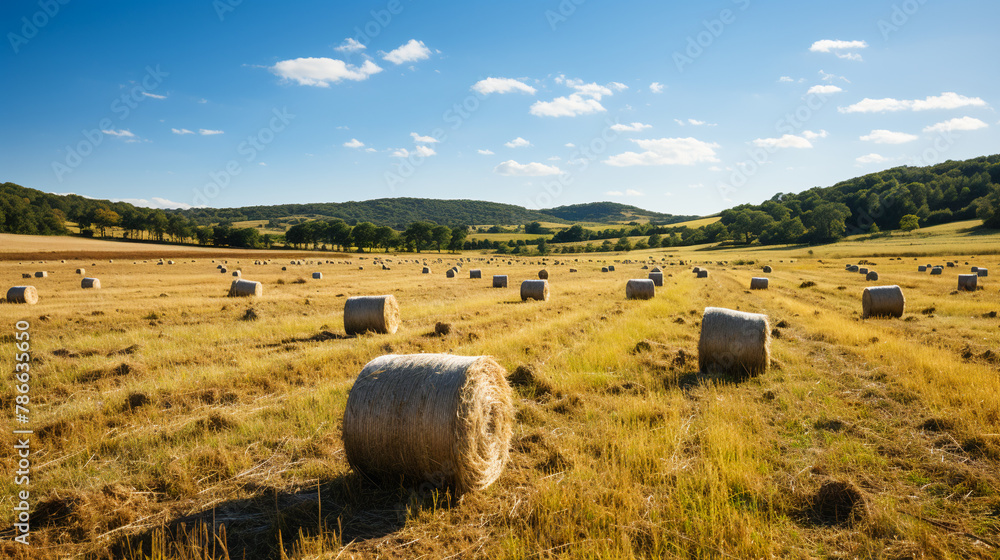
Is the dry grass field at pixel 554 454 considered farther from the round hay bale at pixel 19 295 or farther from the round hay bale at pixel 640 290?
the round hay bale at pixel 640 290

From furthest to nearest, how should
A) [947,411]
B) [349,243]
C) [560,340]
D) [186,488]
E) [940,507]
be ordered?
[349,243] < [560,340] < [947,411] < [186,488] < [940,507]

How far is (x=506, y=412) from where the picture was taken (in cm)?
624

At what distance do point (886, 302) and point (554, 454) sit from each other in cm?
1860

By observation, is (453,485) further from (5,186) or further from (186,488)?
(5,186)

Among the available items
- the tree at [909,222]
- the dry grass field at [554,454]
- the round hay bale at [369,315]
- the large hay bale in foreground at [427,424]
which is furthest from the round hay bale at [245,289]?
the tree at [909,222]

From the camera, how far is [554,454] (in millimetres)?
6250

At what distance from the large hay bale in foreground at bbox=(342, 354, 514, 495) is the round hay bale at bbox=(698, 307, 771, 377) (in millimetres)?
6431

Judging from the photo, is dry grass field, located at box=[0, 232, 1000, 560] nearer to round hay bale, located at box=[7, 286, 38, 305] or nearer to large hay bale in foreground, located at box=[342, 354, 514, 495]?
large hay bale in foreground, located at box=[342, 354, 514, 495]

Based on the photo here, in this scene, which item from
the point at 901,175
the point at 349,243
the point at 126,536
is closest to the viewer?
the point at 126,536

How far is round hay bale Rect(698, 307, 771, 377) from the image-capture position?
32.7ft

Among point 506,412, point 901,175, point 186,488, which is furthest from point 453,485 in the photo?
point 901,175

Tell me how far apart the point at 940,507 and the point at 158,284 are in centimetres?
3727

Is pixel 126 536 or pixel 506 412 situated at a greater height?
pixel 506 412

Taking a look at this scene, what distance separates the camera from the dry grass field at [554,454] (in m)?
4.50
